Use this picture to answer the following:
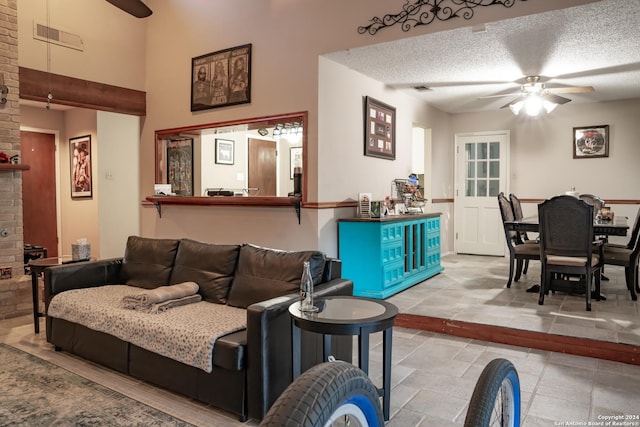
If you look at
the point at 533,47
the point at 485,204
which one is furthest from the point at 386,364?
the point at 485,204

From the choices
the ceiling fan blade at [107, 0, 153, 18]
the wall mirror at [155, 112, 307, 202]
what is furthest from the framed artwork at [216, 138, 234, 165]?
the ceiling fan blade at [107, 0, 153, 18]

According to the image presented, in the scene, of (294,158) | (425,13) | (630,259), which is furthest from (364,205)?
(294,158)

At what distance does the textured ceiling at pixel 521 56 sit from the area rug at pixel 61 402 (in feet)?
11.4

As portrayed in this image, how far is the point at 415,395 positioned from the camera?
8.63ft

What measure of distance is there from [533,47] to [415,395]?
3433 millimetres

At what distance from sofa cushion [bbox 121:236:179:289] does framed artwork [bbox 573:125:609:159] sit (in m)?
6.30

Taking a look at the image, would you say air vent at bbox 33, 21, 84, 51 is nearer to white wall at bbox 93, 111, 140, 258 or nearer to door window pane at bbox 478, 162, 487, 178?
white wall at bbox 93, 111, 140, 258

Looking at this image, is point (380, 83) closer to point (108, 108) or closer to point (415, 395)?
point (108, 108)

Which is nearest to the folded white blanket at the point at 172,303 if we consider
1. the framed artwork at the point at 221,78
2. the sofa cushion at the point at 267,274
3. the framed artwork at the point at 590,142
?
the sofa cushion at the point at 267,274

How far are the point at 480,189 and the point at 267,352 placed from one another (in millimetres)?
6421

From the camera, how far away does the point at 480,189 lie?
786 cm

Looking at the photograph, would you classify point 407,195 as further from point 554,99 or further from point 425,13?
point 425,13

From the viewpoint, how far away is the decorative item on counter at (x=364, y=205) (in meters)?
4.99

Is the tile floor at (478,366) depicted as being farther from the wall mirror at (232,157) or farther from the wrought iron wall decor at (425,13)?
the wrought iron wall decor at (425,13)
